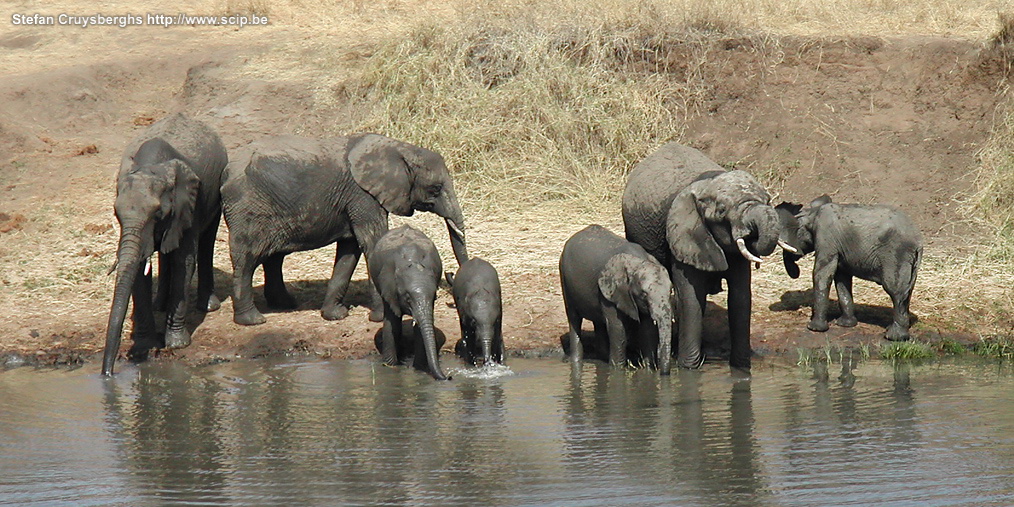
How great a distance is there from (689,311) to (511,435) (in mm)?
2321

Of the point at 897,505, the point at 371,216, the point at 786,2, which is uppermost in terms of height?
the point at 786,2

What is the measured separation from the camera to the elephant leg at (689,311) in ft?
34.1

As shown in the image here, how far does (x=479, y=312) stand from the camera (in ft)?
34.4

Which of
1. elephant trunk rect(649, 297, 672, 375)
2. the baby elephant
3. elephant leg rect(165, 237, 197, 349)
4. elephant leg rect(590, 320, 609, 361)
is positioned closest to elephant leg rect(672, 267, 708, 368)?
elephant trunk rect(649, 297, 672, 375)

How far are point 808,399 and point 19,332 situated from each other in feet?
22.0

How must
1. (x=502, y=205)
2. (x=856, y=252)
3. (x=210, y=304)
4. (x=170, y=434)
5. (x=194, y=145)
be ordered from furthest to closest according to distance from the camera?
(x=502, y=205) < (x=210, y=304) < (x=194, y=145) < (x=856, y=252) < (x=170, y=434)

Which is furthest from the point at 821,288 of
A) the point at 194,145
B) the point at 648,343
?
the point at 194,145

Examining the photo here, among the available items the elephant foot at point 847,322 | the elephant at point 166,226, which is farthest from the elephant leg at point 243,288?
the elephant foot at point 847,322

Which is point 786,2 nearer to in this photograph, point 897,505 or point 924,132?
point 924,132

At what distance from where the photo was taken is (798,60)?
716 inches

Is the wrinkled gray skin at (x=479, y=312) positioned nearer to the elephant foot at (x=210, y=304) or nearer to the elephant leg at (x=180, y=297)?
the elephant leg at (x=180, y=297)

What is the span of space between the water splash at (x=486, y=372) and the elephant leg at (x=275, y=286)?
2425 millimetres

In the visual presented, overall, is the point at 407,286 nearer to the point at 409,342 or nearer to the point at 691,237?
the point at 409,342

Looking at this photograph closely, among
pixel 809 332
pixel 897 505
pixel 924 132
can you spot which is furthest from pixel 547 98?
pixel 897 505
